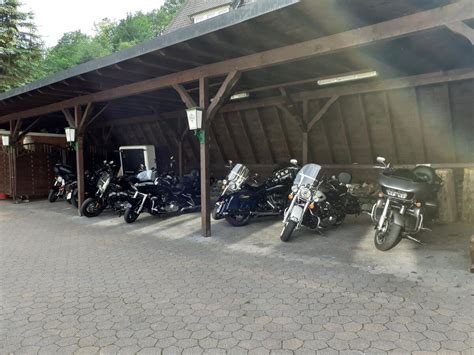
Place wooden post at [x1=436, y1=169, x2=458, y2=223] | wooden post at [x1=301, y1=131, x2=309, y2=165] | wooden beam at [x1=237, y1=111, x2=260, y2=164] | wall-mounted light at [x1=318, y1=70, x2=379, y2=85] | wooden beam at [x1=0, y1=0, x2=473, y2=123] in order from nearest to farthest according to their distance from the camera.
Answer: wooden beam at [x1=0, y1=0, x2=473, y2=123], wall-mounted light at [x1=318, y1=70, x2=379, y2=85], wooden post at [x1=436, y1=169, x2=458, y2=223], wooden post at [x1=301, y1=131, x2=309, y2=165], wooden beam at [x1=237, y1=111, x2=260, y2=164]

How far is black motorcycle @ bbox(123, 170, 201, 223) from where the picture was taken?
6.08 metres

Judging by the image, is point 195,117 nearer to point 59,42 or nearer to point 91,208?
point 91,208

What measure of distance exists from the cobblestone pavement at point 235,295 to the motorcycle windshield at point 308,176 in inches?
29.5

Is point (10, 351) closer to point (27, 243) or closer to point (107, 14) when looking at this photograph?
point (27, 243)

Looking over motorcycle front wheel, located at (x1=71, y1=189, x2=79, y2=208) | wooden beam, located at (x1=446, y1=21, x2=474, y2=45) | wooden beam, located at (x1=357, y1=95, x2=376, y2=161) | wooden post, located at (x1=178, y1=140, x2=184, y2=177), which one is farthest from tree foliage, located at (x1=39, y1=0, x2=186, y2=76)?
wooden beam, located at (x1=446, y1=21, x2=474, y2=45)

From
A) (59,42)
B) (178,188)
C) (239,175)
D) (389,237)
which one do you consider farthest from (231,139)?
(59,42)

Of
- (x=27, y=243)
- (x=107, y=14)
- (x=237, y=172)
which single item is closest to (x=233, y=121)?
(x=237, y=172)

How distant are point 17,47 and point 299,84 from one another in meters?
19.0

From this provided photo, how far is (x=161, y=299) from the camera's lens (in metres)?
2.84

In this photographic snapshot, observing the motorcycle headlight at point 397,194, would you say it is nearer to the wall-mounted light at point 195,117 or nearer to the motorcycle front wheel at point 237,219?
the motorcycle front wheel at point 237,219

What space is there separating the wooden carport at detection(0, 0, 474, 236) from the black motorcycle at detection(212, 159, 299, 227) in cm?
63

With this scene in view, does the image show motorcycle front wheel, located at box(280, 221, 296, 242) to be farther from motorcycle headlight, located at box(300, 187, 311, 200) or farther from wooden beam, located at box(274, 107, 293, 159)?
wooden beam, located at box(274, 107, 293, 159)

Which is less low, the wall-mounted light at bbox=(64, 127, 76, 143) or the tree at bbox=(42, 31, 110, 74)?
the tree at bbox=(42, 31, 110, 74)

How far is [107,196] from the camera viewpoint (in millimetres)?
6738
